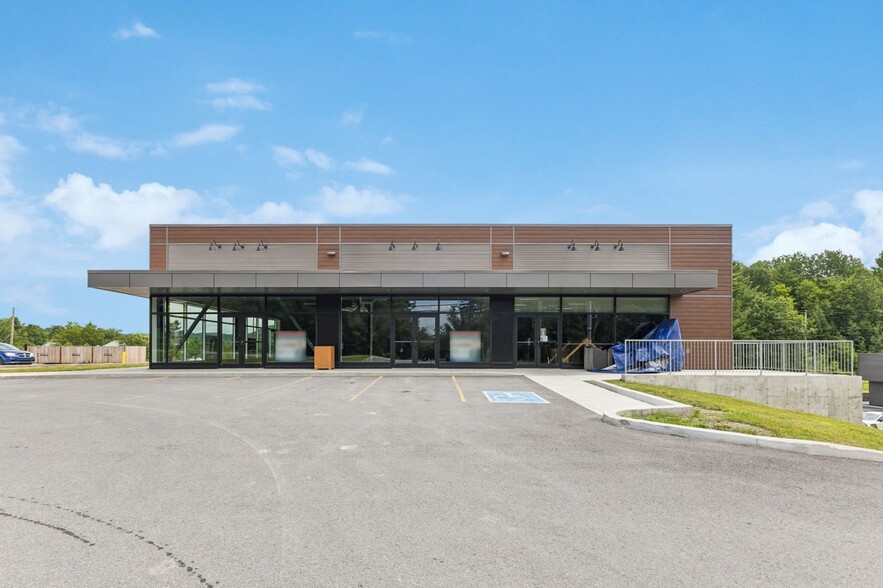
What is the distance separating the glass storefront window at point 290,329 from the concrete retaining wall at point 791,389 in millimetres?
14092

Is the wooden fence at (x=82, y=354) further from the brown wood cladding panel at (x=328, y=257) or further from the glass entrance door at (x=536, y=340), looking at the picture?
the glass entrance door at (x=536, y=340)

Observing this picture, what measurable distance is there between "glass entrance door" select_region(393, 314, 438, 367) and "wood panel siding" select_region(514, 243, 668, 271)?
203 inches

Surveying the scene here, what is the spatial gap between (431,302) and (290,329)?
668cm

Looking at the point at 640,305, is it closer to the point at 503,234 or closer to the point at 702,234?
the point at 702,234

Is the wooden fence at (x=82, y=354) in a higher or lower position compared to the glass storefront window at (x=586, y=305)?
lower

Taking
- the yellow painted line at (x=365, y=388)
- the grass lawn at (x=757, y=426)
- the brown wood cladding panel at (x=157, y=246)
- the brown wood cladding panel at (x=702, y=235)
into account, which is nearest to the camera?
the grass lawn at (x=757, y=426)

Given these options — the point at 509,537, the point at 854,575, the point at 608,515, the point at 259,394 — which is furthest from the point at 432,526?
the point at 259,394

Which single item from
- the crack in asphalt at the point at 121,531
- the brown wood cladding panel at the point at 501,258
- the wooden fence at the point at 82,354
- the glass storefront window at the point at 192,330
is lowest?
the wooden fence at the point at 82,354

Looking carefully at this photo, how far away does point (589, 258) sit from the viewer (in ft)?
82.7

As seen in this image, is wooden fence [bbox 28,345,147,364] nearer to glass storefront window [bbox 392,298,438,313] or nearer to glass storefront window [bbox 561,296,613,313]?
glass storefront window [bbox 392,298,438,313]

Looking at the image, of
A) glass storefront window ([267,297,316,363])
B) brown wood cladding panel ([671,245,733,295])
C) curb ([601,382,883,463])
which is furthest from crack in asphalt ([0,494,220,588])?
brown wood cladding panel ([671,245,733,295])

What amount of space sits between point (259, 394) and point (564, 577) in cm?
1228

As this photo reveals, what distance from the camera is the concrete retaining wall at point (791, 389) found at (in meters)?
17.4

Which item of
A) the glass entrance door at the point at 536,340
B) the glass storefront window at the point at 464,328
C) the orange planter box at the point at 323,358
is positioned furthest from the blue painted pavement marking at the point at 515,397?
the orange planter box at the point at 323,358
